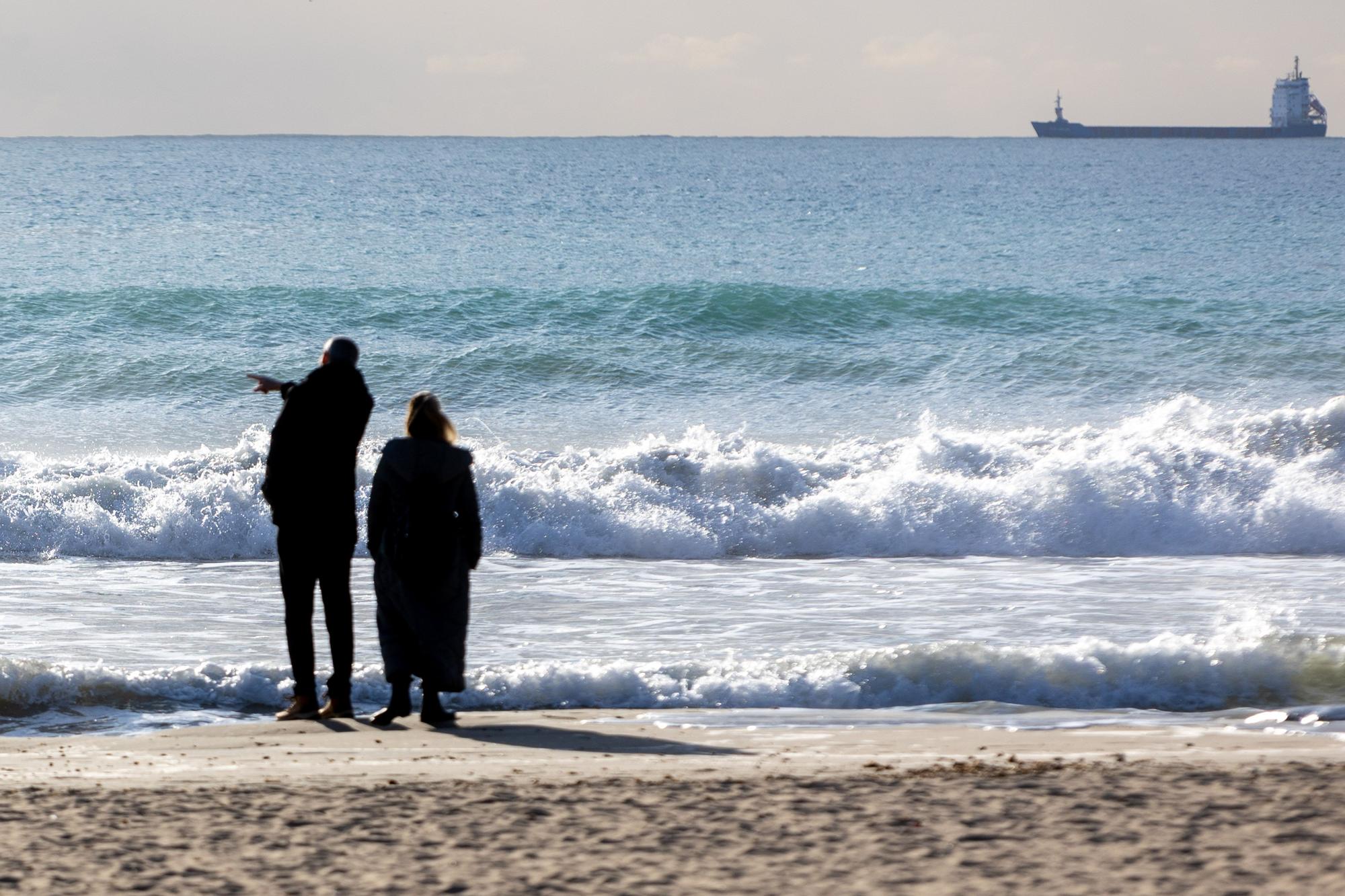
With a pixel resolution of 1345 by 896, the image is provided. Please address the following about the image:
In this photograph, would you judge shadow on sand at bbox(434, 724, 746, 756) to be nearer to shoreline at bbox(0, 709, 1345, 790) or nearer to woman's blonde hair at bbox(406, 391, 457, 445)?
shoreline at bbox(0, 709, 1345, 790)

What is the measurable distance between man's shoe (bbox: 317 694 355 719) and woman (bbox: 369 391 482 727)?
226mm

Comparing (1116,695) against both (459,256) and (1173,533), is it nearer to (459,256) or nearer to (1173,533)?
(1173,533)

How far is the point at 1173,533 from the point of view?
11891 millimetres

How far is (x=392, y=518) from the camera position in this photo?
6102mm

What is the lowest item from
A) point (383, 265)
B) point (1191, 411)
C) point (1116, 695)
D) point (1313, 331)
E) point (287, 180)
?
point (1116, 695)

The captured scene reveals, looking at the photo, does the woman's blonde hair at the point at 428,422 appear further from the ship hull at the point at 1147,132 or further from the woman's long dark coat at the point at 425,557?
the ship hull at the point at 1147,132

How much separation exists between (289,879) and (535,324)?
20059mm

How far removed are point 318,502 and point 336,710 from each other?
0.92 meters

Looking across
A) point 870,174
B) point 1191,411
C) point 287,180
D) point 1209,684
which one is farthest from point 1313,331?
point 870,174

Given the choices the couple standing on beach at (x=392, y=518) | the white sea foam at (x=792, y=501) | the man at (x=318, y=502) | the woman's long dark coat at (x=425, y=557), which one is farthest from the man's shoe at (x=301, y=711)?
the white sea foam at (x=792, y=501)

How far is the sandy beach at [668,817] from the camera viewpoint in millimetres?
3811

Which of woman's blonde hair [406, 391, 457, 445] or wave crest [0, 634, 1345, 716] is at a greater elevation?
woman's blonde hair [406, 391, 457, 445]

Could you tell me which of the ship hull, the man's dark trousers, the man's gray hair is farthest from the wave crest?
the ship hull

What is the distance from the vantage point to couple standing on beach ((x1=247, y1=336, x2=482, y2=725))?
607 cm
